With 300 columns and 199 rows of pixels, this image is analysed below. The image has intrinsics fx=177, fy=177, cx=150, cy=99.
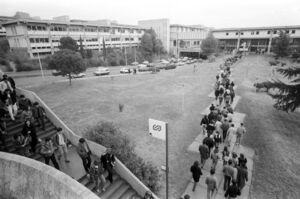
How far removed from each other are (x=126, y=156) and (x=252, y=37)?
71377 mm

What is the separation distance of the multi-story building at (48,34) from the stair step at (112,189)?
129 ft

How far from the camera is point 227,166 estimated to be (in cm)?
652

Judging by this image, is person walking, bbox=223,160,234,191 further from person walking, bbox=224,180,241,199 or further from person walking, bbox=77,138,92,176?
person walking, bbox=77,138,92,176

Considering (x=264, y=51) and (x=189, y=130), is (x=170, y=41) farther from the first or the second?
(x=189, y=130)

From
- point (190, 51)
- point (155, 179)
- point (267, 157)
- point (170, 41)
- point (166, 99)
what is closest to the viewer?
point (155, 179)

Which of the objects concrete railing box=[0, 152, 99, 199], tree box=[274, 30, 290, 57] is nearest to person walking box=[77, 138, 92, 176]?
concrete railing box=[0, 152, 99, 199]

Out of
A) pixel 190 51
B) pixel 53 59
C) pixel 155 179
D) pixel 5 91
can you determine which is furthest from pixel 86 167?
pixel 190 51

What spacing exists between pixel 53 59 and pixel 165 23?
6187 cm

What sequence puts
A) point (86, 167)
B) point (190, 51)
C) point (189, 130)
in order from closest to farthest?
point (86, 167) < point (189, 130) < point (190, 51)

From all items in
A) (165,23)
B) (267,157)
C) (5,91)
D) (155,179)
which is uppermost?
(165,23)

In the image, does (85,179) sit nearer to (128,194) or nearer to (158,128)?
(128,194)

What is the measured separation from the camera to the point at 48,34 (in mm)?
45719

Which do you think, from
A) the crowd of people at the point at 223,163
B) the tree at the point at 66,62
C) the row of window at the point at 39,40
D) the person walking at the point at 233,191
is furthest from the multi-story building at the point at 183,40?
the person walking at the point at 233,191

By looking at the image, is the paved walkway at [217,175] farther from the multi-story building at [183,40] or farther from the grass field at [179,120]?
the multi-story building at [183,40]
